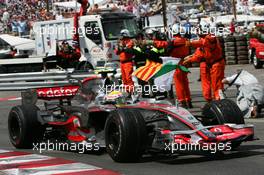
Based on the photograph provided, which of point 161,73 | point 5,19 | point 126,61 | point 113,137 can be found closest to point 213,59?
point 126,61

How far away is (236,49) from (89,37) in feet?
17.5

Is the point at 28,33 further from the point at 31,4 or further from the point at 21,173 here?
the point at 21,173

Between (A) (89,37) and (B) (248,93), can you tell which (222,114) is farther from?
(A) (89,37)

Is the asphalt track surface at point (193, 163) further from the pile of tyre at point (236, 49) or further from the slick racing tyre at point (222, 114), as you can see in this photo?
the pile of tyre at point (236, 49)

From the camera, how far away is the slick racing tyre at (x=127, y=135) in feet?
26.0

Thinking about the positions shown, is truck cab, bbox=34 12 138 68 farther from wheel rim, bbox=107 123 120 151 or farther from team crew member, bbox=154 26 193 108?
wheel rim, bbox=107 123 120 151

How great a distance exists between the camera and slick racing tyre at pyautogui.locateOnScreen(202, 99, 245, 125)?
870 centimetres

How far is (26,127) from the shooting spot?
992 cm

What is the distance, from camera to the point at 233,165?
7.79 meters

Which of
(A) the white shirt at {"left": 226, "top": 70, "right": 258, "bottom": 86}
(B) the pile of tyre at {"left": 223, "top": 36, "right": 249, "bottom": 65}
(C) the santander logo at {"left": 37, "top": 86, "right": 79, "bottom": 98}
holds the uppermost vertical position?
(C) the santander logo at {"left": 37, "top": 86, "right": 79, "bottom": 98}

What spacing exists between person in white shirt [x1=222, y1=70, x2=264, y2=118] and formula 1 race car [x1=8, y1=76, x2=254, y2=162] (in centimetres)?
368

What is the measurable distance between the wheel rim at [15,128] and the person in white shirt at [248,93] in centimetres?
407

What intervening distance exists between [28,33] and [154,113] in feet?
91.7

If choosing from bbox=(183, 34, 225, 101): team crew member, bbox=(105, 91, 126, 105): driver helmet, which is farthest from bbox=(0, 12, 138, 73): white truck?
bbox=(105, 91, 126, 105): driver helmet
